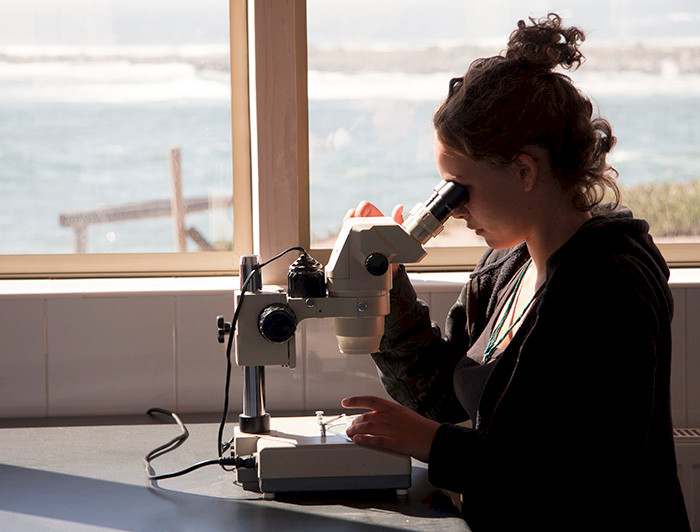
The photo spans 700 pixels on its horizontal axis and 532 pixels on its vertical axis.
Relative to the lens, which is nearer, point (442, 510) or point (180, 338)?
point (442, 510)

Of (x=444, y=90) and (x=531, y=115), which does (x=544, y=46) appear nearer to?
(x=531, y=115)

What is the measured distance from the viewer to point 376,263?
4.41 feet

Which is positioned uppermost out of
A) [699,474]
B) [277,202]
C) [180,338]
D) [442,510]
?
[277,202]

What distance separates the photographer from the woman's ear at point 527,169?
139 centimetres

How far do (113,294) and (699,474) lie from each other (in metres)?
1.58

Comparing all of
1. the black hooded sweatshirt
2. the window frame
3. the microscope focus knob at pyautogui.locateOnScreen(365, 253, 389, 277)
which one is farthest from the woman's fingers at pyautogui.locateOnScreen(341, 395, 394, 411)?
the window frame

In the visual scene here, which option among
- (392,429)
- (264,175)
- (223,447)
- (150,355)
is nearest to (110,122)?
(264,175)

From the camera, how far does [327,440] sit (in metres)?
1.39

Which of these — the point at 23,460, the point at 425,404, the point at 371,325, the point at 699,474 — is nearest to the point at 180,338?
the point at 23,460

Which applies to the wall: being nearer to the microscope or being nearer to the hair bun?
the microscope

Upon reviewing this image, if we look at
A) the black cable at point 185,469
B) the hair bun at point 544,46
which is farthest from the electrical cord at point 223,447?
the hair bun at point 544,46

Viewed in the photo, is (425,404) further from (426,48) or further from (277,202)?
(426,48)

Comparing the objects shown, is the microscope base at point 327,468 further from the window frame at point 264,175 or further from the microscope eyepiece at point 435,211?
the window frame at point 264,175

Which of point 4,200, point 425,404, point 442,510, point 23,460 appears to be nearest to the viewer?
point 442,510
